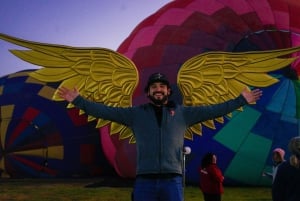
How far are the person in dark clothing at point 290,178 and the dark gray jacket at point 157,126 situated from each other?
1.84 feet

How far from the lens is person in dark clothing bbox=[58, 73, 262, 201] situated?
3.22 metres

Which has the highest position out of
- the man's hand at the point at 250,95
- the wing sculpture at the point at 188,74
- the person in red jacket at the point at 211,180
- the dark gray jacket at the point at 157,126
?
the wing sculpture at the point at 188,74

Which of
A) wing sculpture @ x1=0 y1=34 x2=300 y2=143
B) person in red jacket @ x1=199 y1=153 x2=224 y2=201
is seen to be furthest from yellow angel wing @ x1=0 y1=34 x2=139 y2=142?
person in red jacket @ x1=199 y1=153 x2=224 y2=201

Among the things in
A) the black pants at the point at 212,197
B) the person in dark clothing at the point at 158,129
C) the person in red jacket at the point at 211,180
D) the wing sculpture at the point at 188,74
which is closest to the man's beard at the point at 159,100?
the person in dark clothing at the point at 158,129

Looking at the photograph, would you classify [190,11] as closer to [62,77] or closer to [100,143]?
[100,143]

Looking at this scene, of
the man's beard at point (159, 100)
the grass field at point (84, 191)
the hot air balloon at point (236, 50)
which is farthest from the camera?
the hot air balloon at point (236, 50)

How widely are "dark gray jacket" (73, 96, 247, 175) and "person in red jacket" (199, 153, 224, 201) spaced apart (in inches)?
135

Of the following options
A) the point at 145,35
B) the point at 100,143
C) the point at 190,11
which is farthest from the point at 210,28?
the point at 100,143

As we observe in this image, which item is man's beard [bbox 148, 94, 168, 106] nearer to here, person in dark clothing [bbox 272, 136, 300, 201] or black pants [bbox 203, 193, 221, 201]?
person in dark clothing [bbox 272, 136, 300, 201]

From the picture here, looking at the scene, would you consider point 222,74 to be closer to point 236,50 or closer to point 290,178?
point 290,178

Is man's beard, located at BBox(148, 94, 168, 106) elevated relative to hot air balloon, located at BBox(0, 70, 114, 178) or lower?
elevated

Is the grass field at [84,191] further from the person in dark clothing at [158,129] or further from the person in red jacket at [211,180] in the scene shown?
the person in dark clothing at [158,129]

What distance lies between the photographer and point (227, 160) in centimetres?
952

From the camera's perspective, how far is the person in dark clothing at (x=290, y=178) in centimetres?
311
